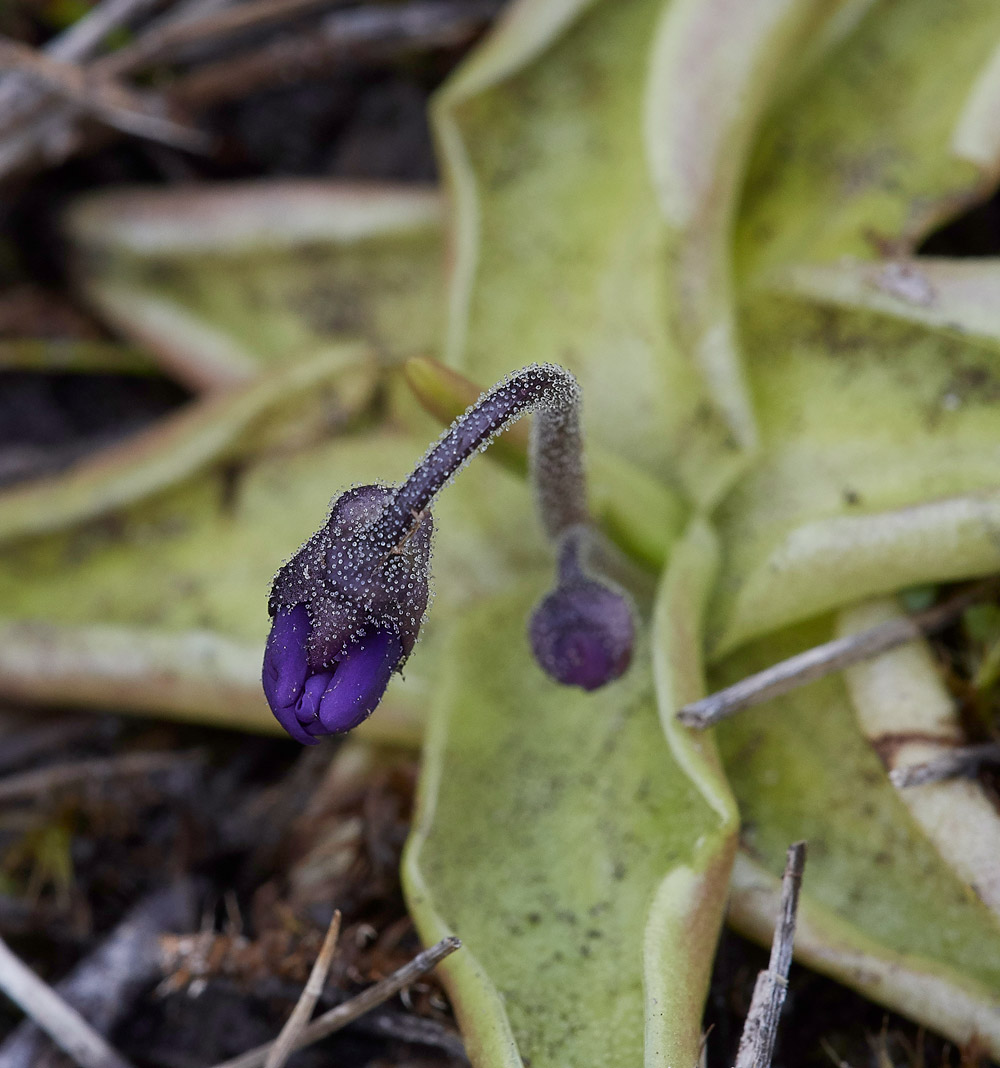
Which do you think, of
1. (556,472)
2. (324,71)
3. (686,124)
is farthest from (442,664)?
(324,71)

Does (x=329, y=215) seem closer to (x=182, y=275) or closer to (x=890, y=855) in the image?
(x=182, y=275)

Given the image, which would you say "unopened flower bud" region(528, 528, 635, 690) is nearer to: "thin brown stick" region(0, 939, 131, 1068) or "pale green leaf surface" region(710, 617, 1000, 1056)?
"pale green leaf surface" region(710, 617, 1000, 1056)

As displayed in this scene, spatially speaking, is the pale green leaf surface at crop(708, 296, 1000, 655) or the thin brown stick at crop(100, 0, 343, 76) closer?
the pale green leaf surface at crop(708, 296, 1000, 655)

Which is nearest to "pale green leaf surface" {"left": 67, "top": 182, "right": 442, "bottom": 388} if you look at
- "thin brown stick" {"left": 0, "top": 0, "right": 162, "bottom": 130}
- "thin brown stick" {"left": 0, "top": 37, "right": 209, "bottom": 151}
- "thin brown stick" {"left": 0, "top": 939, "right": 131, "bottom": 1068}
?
"thin brown stick" {"left": 0, "top": 37, "right": 209, "bottom": 151}

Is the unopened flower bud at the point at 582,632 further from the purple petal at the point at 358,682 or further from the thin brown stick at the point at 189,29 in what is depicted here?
the thin brown stick at the point at 189,29

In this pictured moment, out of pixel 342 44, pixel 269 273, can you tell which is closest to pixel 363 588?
pixel 269 273

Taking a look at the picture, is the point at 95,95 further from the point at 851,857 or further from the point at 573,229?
the point at 851,857
